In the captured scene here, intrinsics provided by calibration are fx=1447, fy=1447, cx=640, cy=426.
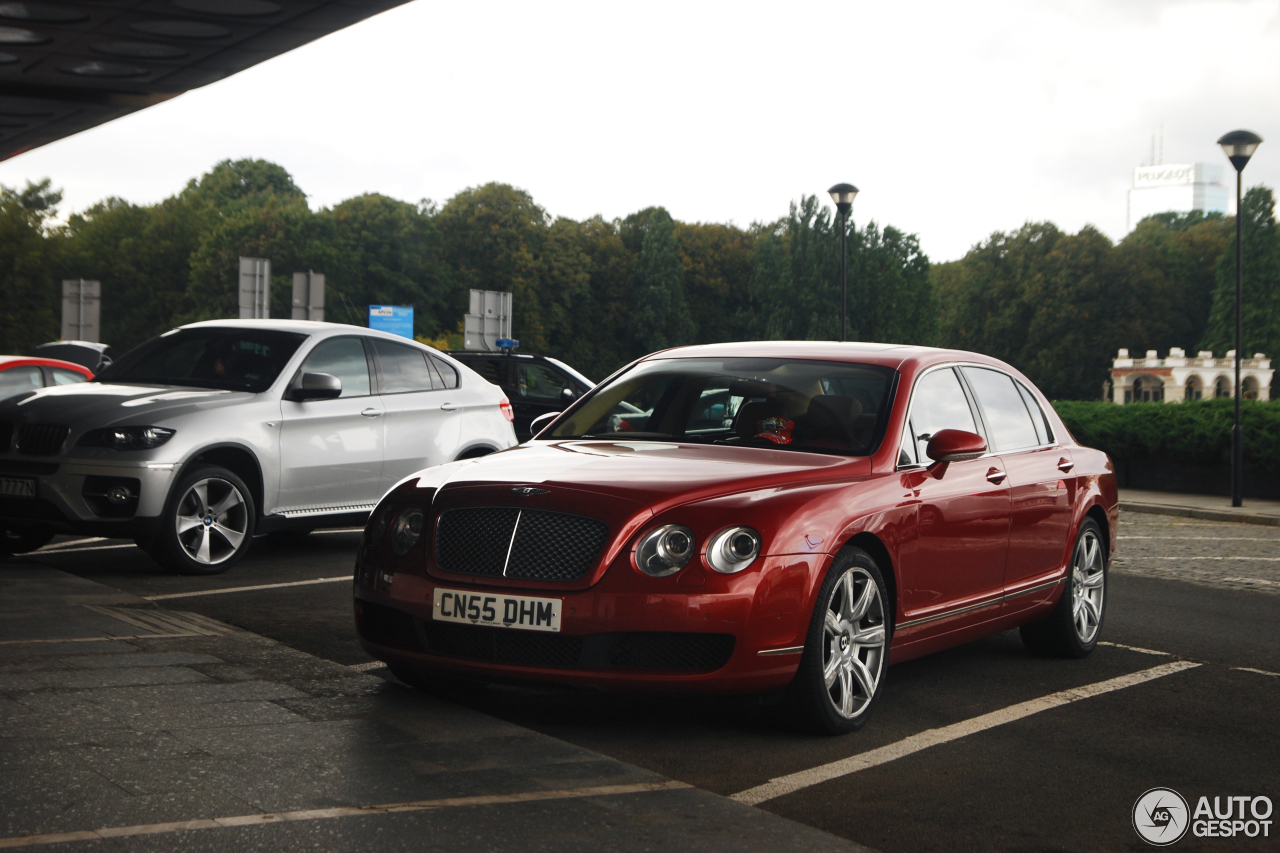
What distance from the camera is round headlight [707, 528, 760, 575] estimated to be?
16.6 feet

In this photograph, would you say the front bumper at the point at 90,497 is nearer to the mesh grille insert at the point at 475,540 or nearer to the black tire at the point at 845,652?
the mesh grille insert at the point at 475,540

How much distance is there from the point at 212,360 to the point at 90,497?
1.59 meters

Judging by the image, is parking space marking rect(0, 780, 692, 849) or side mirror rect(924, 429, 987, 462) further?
side mirror rect(924, 429, 987, 462)

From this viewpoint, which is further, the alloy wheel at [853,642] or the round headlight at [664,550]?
the alloy wheel at [853,642]

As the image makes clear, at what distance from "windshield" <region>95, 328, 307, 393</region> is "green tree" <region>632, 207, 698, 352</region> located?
81737 mm

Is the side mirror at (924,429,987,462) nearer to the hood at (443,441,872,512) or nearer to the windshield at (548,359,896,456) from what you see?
the windshield at (548,359,896,456)

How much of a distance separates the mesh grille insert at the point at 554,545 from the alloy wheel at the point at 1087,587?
339cm

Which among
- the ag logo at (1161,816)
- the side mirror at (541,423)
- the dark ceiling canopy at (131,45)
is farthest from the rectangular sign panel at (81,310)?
the ag logo at (1161,816)

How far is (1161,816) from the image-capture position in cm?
Result: 459

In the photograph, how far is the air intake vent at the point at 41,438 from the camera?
9.12 meters

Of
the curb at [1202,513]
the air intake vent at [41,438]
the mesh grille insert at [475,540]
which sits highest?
the air intake vent at [41,438]

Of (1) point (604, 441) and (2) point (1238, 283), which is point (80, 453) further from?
(2) point (1238, 283)

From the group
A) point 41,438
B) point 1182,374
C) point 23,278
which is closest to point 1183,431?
point 41,438

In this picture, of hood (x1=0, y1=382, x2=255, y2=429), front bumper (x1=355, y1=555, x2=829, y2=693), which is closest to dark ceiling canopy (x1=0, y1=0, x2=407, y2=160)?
hood (x1=0, y1=382, x2=255, y2=429)
